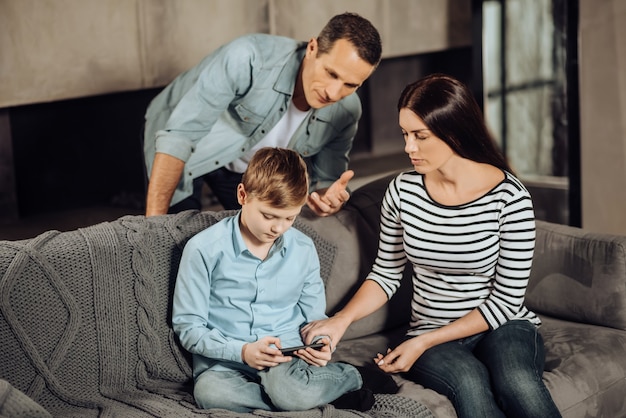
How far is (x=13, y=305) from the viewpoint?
1.87 meters

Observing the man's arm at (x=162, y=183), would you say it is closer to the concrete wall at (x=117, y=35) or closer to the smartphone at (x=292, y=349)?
the smartphone at (x=292, y=349)

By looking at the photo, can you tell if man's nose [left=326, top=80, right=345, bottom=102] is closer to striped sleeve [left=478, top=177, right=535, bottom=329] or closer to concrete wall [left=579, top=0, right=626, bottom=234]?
striped sleeve [left=478, top=177, right=535, bottom=329]

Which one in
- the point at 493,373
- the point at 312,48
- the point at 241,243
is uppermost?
the point at 312,48

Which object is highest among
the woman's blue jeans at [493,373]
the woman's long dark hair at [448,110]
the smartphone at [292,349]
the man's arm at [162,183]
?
the woman's long dark hair at [448,110]

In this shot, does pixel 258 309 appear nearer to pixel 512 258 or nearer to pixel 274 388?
pixel 274 388

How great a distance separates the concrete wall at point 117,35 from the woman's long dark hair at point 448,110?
5.95 ft

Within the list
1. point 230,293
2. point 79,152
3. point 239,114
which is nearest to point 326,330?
point 230,293

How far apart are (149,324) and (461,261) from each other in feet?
2.44

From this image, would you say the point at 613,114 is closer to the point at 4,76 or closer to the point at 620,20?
the point at 620,20

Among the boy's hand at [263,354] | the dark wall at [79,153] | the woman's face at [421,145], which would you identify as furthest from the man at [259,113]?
the dark wall at [79,153]

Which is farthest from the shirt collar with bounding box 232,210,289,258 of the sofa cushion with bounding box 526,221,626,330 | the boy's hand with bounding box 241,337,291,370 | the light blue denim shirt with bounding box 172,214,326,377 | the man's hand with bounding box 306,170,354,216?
the sofa cushion with bounding box 526,221,626,330

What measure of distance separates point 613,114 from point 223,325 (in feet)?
7.84

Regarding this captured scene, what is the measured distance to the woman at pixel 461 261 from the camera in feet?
6.62

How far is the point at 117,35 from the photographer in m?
3.59
